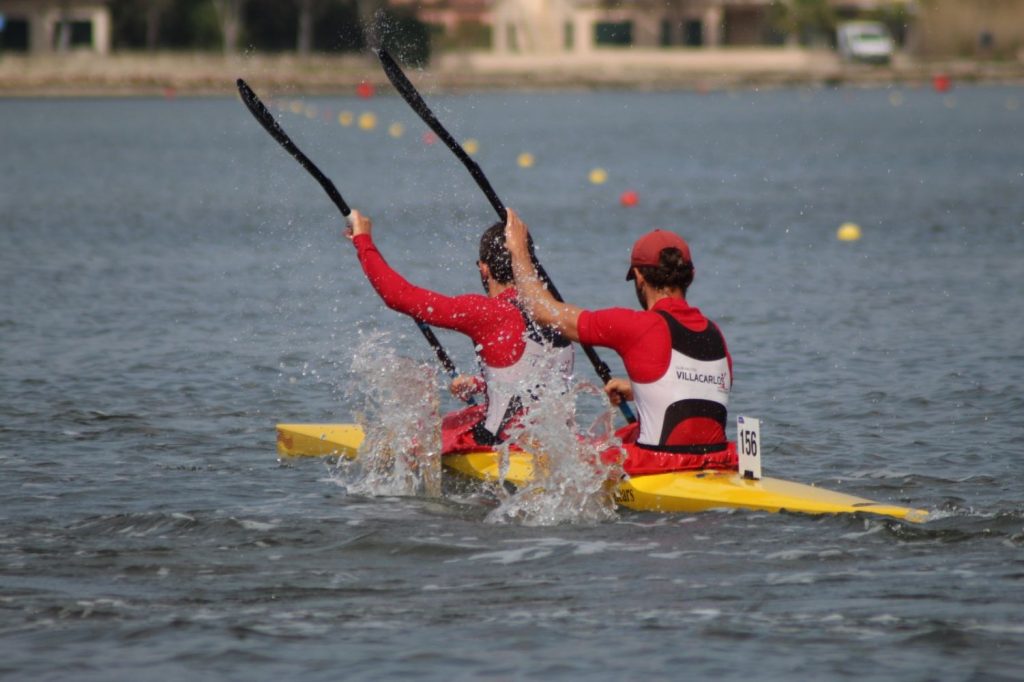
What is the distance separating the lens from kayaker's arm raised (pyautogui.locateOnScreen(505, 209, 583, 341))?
8.96 metres

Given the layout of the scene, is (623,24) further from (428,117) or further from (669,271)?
(669,271)

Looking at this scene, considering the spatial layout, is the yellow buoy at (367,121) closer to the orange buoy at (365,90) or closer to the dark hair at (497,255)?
the orange buoy at (365,90)

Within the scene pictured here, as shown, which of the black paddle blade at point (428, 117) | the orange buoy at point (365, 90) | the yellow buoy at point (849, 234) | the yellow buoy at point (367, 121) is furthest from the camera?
the orange buoy at point (365, 90)

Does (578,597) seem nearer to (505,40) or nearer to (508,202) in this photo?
(508,202)

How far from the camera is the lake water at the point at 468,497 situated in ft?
24.9

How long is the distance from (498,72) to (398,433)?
86332 millimetres

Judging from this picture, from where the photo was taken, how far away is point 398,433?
35.8ft

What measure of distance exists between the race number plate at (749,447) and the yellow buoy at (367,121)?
2221 inches

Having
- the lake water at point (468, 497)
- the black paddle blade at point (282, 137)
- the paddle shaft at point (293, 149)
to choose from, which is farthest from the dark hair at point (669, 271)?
the black paddle blade at point (282, 137)

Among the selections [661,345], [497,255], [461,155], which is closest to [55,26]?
[461,155]

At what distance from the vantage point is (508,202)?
33688 millimetres

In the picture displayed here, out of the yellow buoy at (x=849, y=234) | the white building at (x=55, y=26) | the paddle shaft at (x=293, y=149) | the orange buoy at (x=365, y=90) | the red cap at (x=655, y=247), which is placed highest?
the white building at (x=55, y=26)

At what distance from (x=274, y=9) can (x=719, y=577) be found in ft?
282

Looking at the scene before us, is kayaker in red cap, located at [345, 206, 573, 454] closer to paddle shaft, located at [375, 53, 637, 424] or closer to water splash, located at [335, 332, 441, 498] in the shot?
paddle shaft, located at [375, 53, 637, 424]
